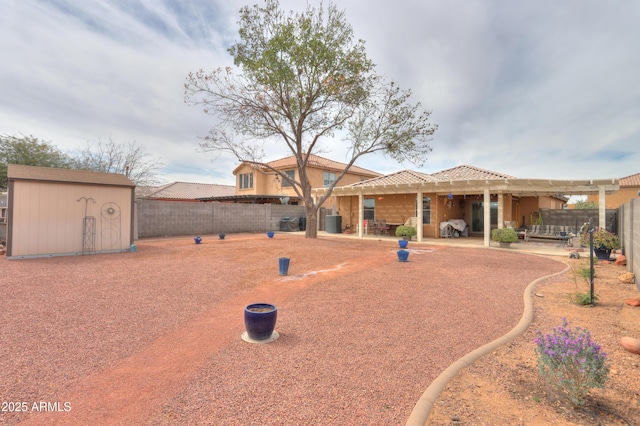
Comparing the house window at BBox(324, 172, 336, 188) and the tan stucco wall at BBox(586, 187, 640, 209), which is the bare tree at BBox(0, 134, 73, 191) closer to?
the house window at BBox(324, 172, 336, 188)

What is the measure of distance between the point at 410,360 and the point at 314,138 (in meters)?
14.0

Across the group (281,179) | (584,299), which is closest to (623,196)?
(281,179)

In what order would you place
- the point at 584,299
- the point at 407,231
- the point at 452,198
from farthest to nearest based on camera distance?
the point at 452,198, the point at 407,231, the point at 584,299

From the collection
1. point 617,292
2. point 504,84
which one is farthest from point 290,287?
point 504,84

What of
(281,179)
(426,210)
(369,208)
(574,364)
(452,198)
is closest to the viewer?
(574,364)

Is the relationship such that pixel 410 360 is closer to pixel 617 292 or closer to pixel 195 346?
pixel 195 346

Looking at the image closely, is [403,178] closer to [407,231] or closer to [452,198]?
[452,198]

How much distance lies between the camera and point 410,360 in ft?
10.7

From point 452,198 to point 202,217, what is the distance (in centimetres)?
1473

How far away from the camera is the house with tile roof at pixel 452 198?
13.5 meters

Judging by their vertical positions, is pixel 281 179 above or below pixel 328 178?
below

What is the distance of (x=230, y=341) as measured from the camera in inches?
147

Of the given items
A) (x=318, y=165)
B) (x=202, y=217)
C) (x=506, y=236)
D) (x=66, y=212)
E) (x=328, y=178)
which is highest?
(x=318, y=165)

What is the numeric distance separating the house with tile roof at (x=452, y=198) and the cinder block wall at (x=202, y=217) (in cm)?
411
